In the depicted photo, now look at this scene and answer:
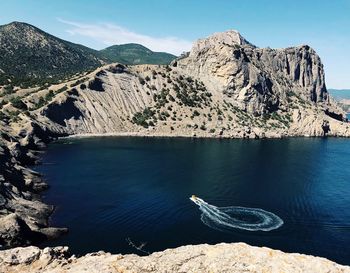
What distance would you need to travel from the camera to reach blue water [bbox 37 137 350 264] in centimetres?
6700

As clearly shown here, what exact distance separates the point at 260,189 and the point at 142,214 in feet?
118

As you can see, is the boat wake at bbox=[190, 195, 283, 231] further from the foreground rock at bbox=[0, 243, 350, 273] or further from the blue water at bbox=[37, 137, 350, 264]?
the foreground rock at bbox=[0, 243, 350, 273]

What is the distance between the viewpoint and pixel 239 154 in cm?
14800

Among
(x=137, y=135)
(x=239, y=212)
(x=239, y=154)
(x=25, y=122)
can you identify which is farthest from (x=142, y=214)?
(x=137, y=135)

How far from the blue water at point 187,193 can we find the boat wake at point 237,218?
2.52 ft

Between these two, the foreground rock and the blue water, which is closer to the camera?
the foreground rock

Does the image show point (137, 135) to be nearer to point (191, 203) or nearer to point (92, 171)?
point (92, 171)

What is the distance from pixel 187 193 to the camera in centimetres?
9375

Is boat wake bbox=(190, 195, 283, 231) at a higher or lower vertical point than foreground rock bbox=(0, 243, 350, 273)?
lower

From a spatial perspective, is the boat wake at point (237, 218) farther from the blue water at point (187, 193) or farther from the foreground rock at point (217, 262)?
the foreground rock at point (217, 262)

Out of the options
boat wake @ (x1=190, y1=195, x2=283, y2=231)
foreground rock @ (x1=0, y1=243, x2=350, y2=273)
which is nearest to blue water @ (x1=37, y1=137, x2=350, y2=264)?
boat wake @ (x1=190, y1=195, x2=283, y2=231)

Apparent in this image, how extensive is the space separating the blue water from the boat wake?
77 centimetres

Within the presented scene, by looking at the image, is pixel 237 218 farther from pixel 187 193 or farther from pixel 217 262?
pixel 217 262

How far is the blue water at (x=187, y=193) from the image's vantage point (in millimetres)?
67000
